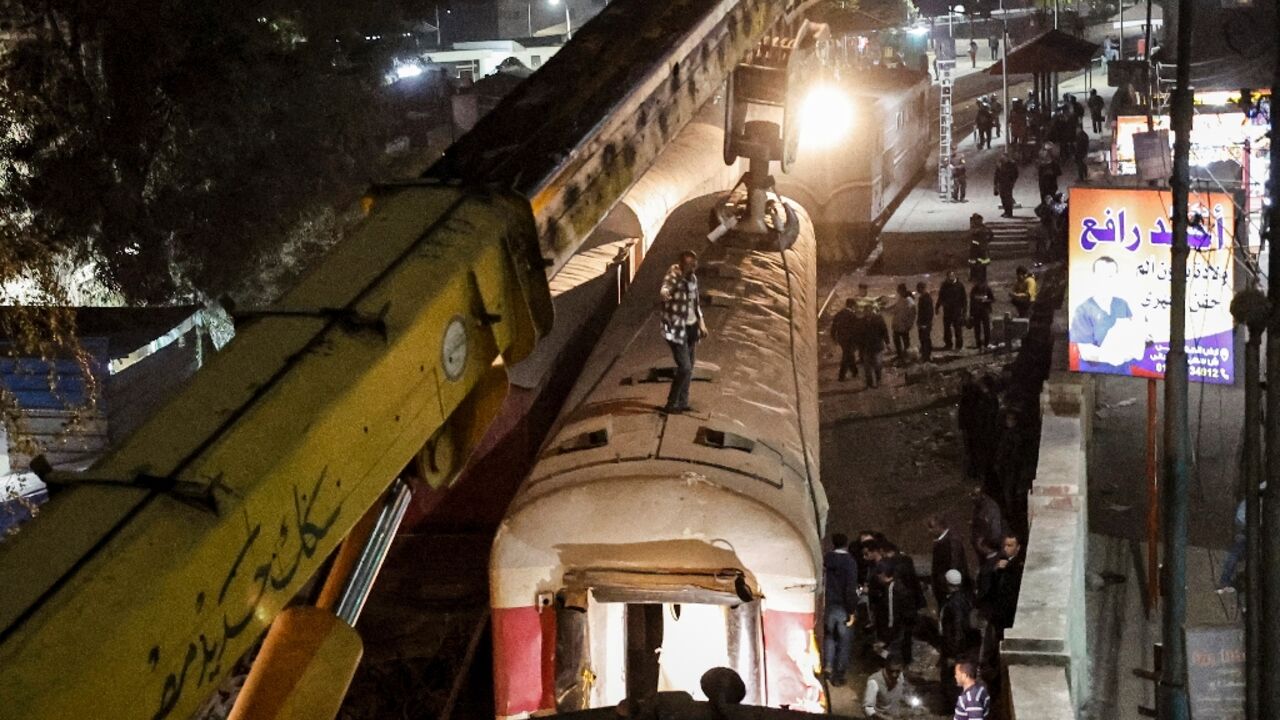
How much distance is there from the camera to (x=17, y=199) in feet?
53.1

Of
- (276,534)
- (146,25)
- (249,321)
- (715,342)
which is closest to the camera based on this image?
(276,534)

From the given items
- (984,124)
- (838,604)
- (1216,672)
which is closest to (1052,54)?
(984,124)

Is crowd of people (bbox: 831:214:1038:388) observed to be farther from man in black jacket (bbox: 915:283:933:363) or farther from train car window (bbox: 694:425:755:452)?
train car window (bbox: 694:425:755:452)

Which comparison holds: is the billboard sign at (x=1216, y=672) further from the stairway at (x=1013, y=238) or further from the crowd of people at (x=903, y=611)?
the stairway at (x=1013, y=238)

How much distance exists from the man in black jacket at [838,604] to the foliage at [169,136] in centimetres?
967

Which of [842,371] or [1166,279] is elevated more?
[1166,279]

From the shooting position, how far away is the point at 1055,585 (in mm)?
11383

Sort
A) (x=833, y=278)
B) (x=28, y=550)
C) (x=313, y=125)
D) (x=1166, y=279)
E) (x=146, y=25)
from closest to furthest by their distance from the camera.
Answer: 1. (x=28, y=550)
2. (x=1166, y=279)
3. (x=146, y=25)
4. (x=313, y=125)
5. (x=833, y=278)

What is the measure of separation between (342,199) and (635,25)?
12104 mm

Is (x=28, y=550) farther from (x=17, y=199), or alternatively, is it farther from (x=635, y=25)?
(x=17, y=199)

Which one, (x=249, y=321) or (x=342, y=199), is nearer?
(x=249, y=321)

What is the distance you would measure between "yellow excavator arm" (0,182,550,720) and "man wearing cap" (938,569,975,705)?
7027 millimetres

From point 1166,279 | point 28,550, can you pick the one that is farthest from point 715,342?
point 28,550

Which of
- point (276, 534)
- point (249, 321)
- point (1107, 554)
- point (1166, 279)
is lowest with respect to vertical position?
point (1107, 554)
